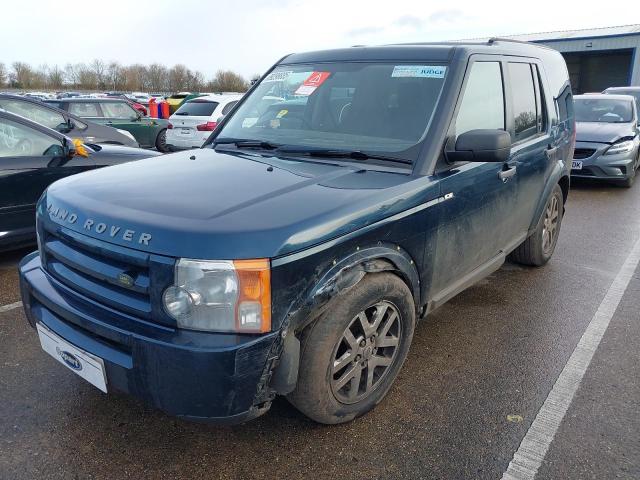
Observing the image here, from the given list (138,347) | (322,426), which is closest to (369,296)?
(322,426)

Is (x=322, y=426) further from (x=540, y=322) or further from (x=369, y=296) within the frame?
(x=540, y=322)

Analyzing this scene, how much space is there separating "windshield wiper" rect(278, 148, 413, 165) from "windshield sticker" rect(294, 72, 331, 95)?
22.2 inches

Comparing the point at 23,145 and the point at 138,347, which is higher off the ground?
the point at 23,145

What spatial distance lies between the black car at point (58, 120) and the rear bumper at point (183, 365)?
7.28 metres

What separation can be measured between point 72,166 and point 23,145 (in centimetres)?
46

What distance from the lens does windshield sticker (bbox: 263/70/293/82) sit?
3.74 metres

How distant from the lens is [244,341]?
6.61 ft

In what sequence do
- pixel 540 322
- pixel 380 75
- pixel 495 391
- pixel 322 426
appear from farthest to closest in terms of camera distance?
1. pixel 540 322
2. pixel 380 75
3. pixel 495 391
4. pixel 322 426

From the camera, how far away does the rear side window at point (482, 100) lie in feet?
10.3

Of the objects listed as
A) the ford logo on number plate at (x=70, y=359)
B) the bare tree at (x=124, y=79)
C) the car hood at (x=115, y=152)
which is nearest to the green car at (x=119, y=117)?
the car hood at (x=115, y=152)

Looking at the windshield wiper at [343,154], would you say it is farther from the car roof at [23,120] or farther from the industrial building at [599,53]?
the industrial building at [599,53]

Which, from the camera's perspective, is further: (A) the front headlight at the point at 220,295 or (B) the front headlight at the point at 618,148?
(B) the front headlight at the point at 618,148

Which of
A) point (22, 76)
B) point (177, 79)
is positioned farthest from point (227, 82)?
point (22, 76)

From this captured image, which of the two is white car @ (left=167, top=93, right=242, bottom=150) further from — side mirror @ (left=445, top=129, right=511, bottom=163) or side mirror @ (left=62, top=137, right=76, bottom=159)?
side mirror @ (left=445, top=129, right=511, bottom=163)
